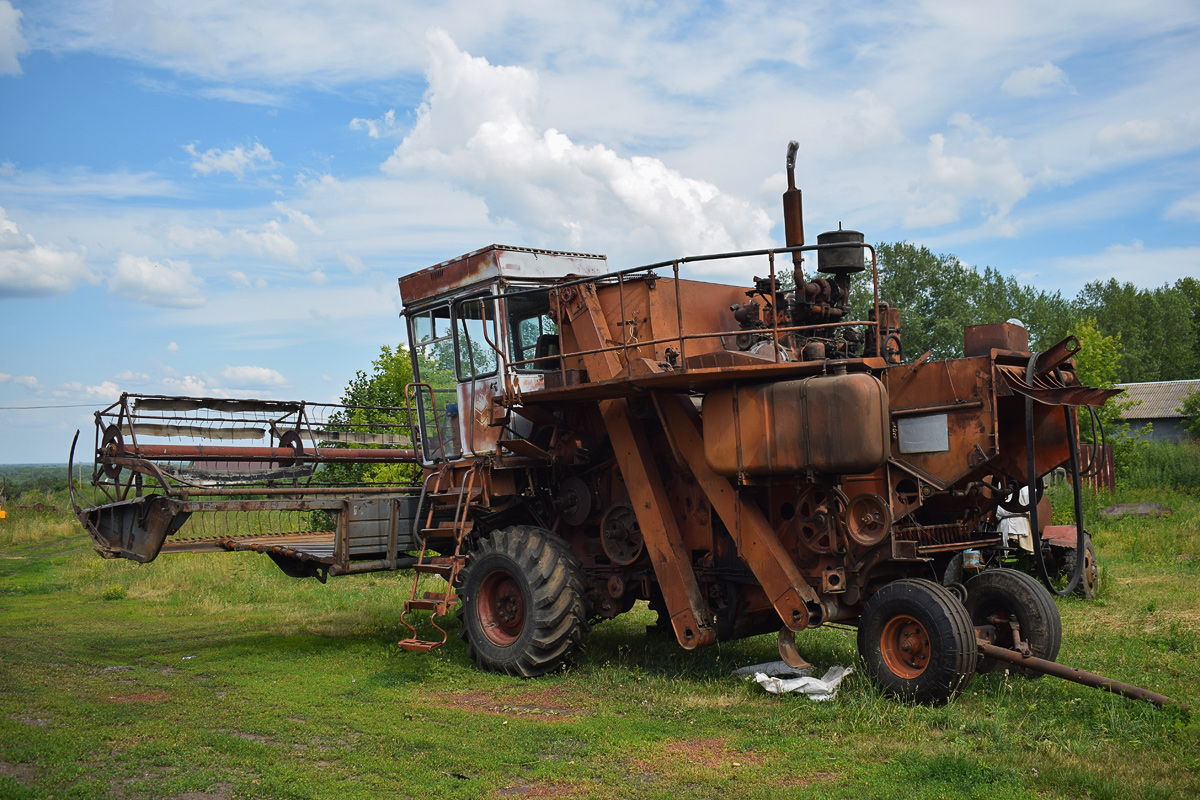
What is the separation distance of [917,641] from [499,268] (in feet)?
18.6

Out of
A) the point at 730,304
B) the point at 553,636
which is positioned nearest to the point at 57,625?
the point at 553,636

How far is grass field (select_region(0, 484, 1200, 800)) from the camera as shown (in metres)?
6.00

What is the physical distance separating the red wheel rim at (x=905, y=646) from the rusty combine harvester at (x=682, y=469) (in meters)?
0.02

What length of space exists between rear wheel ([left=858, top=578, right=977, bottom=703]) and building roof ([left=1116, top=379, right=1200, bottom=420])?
47.8m

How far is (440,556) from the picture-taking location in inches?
433

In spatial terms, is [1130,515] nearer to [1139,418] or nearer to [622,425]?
[622,425]

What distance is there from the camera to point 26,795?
5.69m

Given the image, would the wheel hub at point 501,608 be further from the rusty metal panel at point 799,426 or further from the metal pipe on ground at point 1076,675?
the metal pipe on ground at point 1076,675

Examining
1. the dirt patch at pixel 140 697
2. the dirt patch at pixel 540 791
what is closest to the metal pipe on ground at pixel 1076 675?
the dirt patch at pixel 540 791

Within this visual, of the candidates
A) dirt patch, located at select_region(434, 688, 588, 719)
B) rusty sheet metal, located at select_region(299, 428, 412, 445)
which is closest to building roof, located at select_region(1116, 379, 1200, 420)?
rusty sheet metal, located at select_region(299, 428, 412, 445)

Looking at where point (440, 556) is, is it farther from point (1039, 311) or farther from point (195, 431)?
point (1039, 311)

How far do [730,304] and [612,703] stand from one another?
4282mm

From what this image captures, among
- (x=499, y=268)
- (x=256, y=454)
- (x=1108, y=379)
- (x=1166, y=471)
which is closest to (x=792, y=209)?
(x=499, y=268)

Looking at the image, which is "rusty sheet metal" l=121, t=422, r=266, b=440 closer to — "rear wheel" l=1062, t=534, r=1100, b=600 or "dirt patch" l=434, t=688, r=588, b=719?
"dirt patch" l=434, t=688, r=588, b=719
